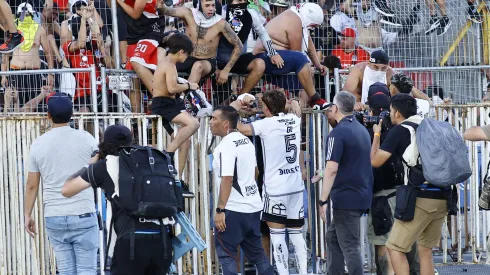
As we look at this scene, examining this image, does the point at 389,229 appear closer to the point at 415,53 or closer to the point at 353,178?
the point at 353,178

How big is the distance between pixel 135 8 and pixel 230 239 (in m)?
3.42

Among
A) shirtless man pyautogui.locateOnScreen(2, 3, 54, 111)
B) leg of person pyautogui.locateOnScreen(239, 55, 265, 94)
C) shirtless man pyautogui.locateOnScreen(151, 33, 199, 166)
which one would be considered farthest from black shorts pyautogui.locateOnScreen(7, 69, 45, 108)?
leg of person pyautogui.locateOnScreen(239, 55, 265, 94)

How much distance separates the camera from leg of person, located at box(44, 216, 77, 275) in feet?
29.1

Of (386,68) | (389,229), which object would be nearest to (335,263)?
(389,229)

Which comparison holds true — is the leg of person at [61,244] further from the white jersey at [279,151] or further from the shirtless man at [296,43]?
the shirtless man at [296,43]

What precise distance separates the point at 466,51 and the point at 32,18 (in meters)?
5.57

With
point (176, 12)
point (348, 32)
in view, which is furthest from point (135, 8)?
point (348, 32)

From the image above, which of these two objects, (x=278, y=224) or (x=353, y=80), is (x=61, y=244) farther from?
(x=353, y=80)

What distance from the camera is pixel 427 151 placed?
952 cm

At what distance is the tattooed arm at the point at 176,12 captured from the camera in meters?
11.9

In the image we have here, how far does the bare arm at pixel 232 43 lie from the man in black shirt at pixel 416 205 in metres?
2.62

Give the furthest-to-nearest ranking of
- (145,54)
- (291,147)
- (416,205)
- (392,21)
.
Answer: (392,21), (145,54), (291,147), (416,205)

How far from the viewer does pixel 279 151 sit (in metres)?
10.7

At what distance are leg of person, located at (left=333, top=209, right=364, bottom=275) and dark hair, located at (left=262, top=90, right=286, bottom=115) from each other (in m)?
1.33
